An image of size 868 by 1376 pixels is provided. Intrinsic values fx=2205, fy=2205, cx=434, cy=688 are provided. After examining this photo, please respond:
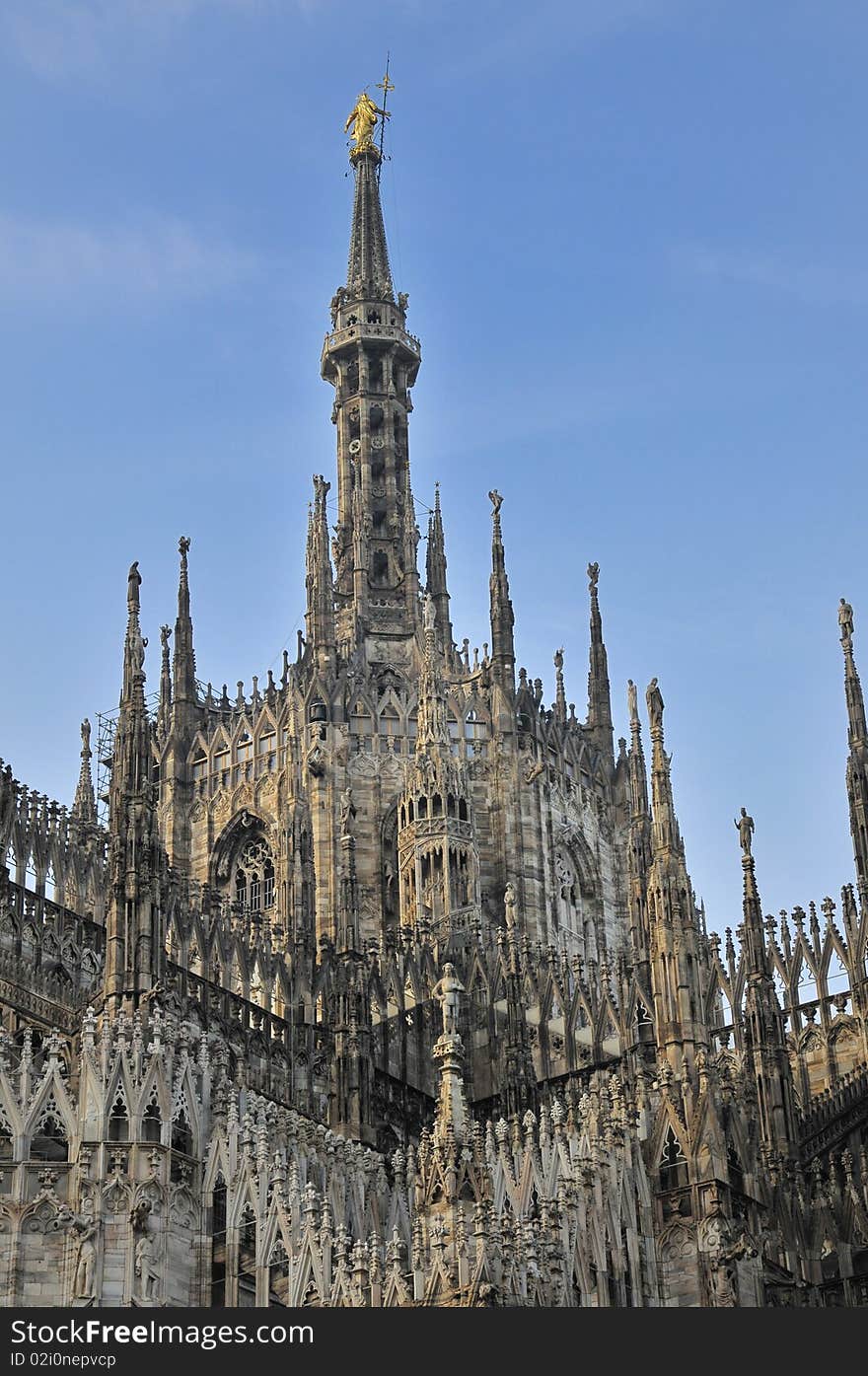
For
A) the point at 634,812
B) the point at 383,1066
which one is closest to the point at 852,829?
the point at 634,812

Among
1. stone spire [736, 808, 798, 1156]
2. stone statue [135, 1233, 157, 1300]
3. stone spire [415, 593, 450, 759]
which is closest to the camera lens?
stone statue [135, 1233, 157, 1300]

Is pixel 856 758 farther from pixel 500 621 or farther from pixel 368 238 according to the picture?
pixel 368 238

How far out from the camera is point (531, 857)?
72188 millimetres

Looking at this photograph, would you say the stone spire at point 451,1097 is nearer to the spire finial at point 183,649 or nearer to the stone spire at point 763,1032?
the stone spire at point 763,1032

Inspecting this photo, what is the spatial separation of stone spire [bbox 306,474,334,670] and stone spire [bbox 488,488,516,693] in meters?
5.69

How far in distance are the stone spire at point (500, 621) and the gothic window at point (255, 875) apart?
32.6 ft

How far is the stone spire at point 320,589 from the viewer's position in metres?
75.3

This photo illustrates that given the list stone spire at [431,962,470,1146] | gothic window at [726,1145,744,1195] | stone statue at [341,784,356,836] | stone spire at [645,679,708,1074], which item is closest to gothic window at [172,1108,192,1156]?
stone spire at [431,962,470,1146]

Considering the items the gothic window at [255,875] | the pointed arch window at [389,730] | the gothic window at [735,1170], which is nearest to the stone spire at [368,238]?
the pointed arch window at [389,730]

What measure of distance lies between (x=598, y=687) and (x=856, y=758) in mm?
25414

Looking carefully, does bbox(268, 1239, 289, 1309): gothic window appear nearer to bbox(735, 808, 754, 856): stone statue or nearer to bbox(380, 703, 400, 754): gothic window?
bbox(735, 808, 754, 856): stone statue

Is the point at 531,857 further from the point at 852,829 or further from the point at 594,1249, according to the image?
the point at 594,1249

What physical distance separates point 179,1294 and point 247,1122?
122 inches

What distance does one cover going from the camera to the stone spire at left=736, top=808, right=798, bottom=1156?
145ft
